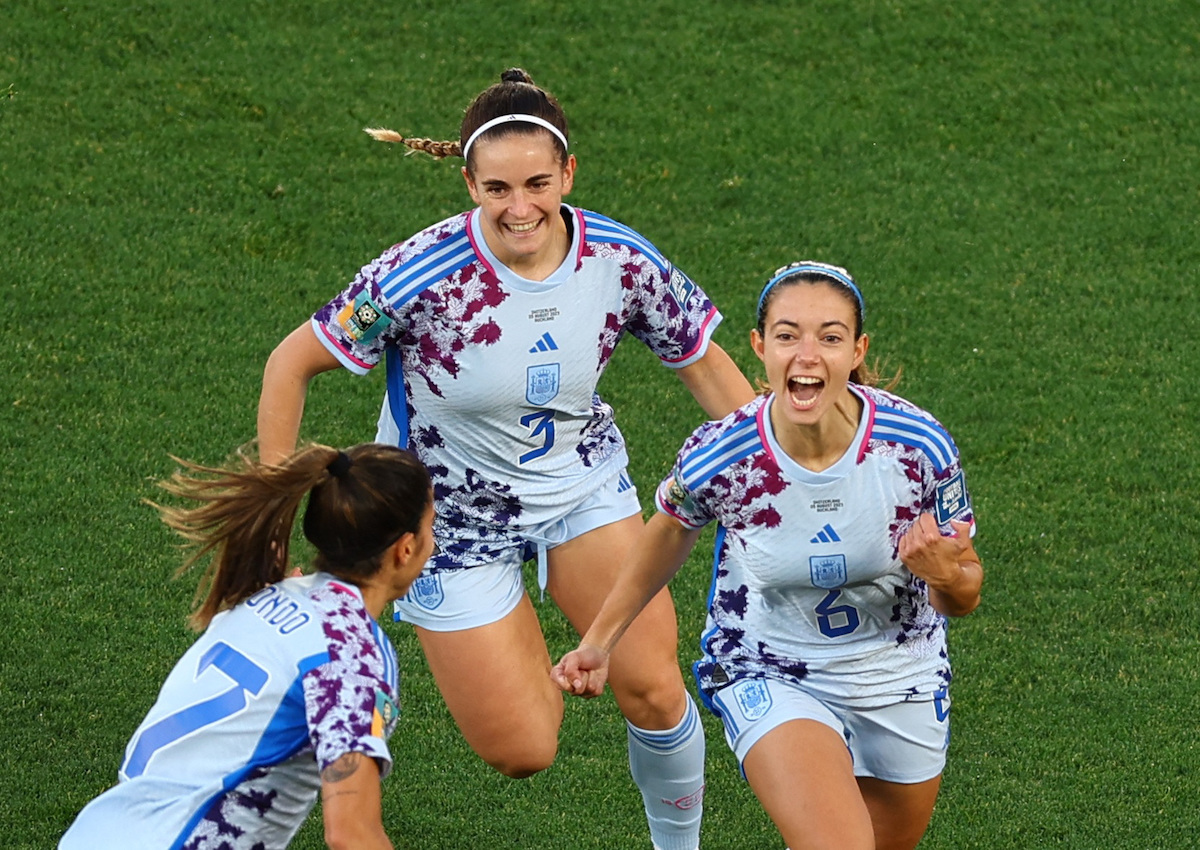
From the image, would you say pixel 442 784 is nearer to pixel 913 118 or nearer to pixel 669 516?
pixel 669 516

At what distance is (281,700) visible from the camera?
353 centimetres

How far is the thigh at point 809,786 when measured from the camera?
14.2ft

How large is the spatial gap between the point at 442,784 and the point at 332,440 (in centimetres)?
251

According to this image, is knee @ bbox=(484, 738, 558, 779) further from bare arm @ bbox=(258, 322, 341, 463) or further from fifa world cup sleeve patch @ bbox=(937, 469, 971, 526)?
fifa world cup sleeve patch @ bbox=(937, 469, 971, 526)

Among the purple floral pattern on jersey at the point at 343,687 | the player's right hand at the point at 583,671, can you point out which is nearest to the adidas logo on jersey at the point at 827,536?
the player's right hand at the point at 583,671

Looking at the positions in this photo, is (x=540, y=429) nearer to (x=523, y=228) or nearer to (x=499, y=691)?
(x=523, y=228)

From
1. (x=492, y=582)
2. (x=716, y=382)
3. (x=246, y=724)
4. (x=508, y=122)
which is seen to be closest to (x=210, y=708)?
(x=246, y=724)

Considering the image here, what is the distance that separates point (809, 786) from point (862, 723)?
37 centimetres

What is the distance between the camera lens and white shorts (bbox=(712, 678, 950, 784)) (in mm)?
4598

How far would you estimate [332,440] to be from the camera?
27.1ft

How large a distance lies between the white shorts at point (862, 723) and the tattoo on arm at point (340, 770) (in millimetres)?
1473

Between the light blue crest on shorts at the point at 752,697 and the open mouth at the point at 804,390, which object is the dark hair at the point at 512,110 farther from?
the light blue crest on shorts at the point at 752,697

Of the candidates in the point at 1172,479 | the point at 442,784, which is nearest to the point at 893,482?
the point at 442,784

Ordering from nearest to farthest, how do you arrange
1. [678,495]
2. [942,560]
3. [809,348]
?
[942,560], [809,348], [678,495]
